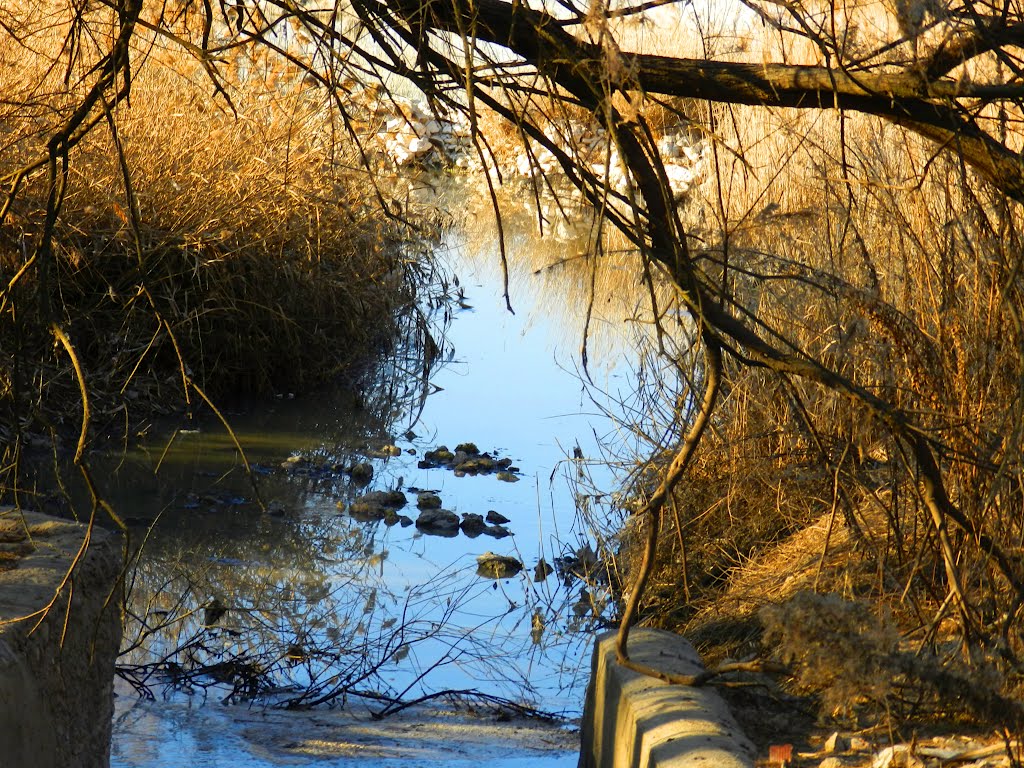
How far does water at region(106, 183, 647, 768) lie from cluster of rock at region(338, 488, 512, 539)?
0.20 ft

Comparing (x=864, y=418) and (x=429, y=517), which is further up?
(x=864, y=418)

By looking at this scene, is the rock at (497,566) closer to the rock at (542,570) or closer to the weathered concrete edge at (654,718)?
the rock at (542,570)

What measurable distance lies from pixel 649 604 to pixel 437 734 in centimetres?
105

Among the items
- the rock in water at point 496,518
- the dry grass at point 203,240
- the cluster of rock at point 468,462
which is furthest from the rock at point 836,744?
the dry grass at point 203,240

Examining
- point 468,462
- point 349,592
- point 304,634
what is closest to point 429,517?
point 349,592

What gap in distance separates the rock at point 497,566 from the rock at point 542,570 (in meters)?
0.08

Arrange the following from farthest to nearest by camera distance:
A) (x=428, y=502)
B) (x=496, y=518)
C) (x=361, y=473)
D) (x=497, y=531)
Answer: (x=361, y=473)
(x=428, y=502)
(x=496, y=518)
(x=497, y=531)

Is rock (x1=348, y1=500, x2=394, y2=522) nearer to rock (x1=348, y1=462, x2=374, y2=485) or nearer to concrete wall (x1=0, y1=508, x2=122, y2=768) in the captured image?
rock (x1=348, y1=462, x2=374, y2=485)

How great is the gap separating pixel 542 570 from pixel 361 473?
1625mm

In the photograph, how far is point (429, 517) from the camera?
5809 mm

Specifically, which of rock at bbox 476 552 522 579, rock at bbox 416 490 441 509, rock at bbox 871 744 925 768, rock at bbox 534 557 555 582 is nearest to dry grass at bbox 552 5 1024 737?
rock at bbox 871 744 925 768

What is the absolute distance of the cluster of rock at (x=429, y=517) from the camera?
18.9 ft

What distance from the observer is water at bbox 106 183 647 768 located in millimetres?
3697

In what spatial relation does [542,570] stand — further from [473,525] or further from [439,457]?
[439,457]
